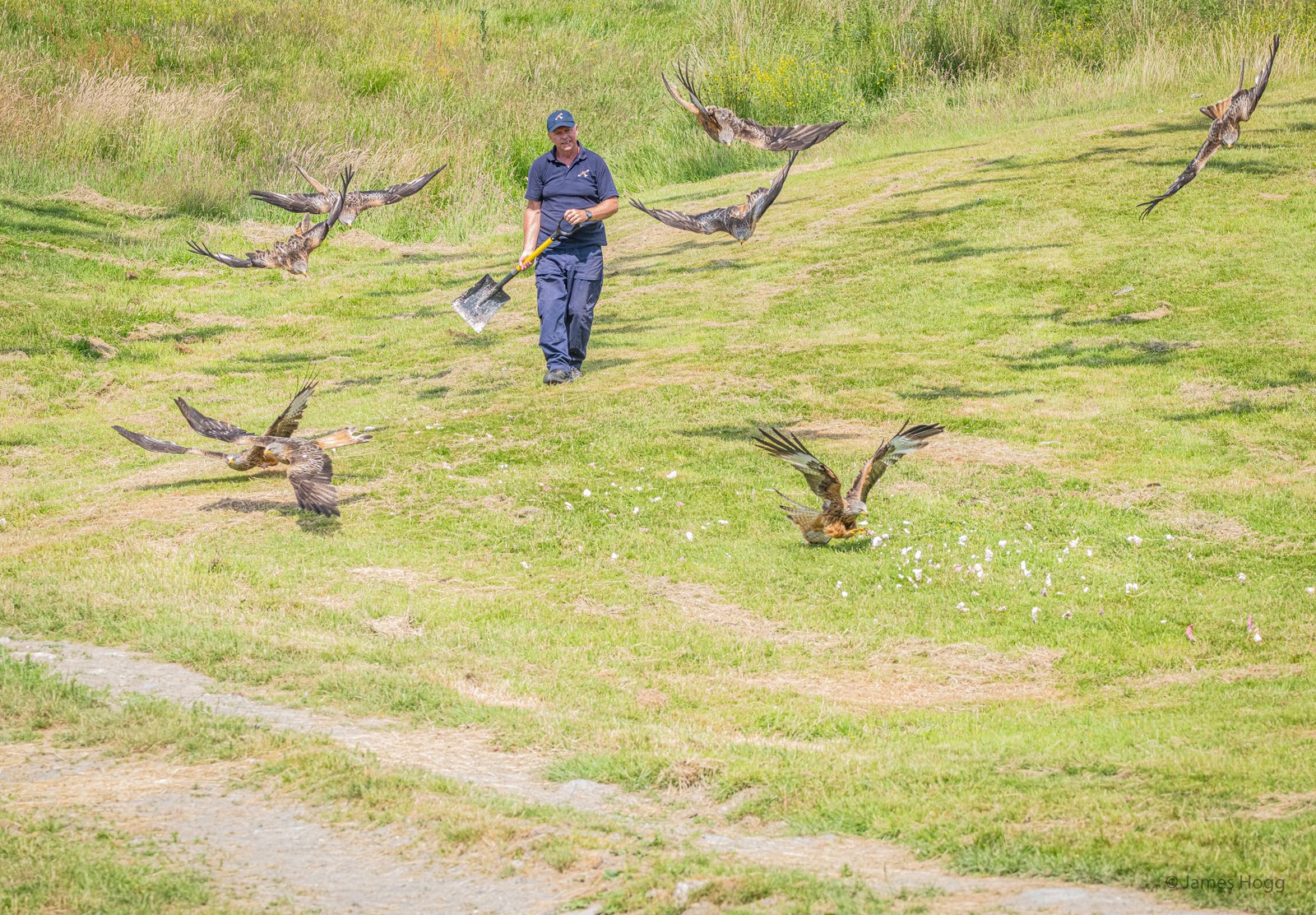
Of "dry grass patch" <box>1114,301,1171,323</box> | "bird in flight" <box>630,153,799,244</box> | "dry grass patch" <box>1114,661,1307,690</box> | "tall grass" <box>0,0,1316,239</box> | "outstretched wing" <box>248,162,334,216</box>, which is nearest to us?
"dry grass patch" <box>1114,661,1307,690</box>

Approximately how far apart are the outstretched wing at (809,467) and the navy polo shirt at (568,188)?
4062 mm

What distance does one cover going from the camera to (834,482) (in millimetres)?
7621

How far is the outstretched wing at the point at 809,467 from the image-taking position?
7.26m

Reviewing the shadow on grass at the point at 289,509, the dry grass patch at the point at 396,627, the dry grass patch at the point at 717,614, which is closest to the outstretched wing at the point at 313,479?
the shadow on grass at the point at 289,509

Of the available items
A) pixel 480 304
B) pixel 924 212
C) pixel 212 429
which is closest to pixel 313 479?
pixel 212 429

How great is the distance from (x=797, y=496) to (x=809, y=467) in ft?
5.59

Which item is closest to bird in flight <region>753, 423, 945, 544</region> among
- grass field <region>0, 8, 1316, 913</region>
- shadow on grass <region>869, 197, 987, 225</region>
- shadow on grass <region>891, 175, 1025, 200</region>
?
grass field <region>0, 8, 1316, 913</region>

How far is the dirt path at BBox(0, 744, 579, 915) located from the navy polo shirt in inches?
270

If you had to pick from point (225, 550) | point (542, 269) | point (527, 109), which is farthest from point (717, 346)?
point (527, 109)

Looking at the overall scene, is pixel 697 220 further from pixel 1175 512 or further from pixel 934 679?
pixel 934 679

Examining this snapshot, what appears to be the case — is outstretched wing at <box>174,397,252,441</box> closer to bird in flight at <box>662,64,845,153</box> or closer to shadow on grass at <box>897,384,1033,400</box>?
bird in flight at <box>662,64,845,153</box>

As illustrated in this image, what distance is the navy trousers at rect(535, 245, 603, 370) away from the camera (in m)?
11.3

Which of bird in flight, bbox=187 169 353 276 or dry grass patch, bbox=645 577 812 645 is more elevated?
bird in flight, bbox=187 169 353 276

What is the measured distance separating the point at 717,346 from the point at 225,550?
6372mm
